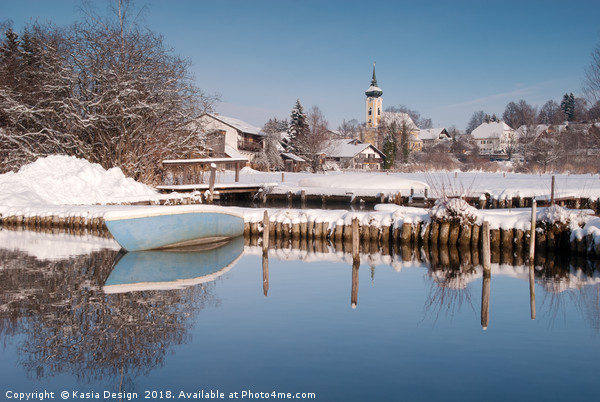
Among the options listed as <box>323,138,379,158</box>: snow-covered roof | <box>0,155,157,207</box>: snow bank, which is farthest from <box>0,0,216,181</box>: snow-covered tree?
<box>323,138,379,158</box>: snow-covered roof

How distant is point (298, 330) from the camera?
29.0 feet

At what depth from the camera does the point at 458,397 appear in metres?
6.36

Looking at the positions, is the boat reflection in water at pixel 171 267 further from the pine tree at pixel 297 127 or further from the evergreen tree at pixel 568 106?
the evergreen tree at pixel 568 106

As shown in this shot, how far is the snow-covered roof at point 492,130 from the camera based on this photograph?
11662 centimetres

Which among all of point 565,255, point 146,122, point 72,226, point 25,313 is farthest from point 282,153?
point 25,313

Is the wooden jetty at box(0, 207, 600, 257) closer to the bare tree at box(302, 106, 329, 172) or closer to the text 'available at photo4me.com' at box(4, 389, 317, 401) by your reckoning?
the text 'available at photo4me.com' at box(4, 389, 317, 401)

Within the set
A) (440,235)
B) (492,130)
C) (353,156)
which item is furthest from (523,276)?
(492,130)

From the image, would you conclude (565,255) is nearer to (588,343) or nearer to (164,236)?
(588,343)

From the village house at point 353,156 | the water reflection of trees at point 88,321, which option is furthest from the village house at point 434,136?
the water reflection of trees at point 88,321

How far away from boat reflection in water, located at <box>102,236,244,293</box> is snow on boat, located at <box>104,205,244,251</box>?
270 millimetres

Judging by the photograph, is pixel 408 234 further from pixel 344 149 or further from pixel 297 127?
pixel 344 149

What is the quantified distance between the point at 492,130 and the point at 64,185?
109m

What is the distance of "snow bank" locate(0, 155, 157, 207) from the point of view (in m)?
24.3

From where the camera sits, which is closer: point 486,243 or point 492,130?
point 486,243
